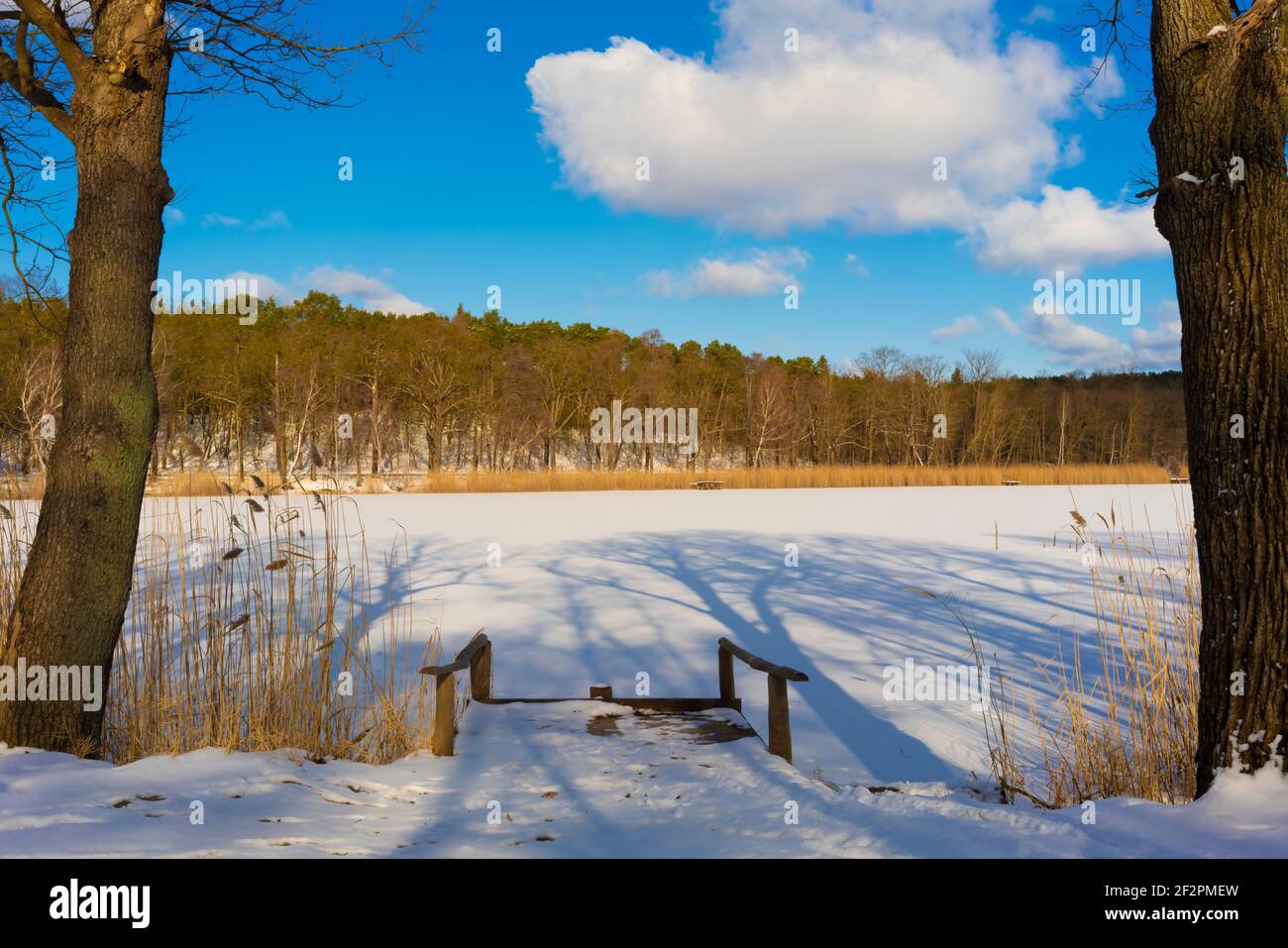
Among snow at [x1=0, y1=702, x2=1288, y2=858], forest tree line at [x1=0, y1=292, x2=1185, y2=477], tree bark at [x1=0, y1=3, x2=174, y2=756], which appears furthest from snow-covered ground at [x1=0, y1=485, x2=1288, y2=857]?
forest tree line at [x1=0, y1=292, x2=1185, y2=477]

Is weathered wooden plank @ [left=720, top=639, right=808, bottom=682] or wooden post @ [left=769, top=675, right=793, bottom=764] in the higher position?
weathered wooden plank @ [left=720, top=639, right=808, bottom=682]

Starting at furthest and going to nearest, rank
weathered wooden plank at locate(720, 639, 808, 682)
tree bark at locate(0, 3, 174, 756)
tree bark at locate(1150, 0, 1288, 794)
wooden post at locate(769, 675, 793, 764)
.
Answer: wooden post at locate(769, 675, 793, 764) → weathered wooden plank at locate(720, 639, 808, 682) → tree bark at locate(0, 3, 174, 756) → tree bark at locate(1150, 0, 1288, 794)

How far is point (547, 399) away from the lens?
1305 inches

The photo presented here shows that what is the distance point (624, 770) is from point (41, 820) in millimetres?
1786

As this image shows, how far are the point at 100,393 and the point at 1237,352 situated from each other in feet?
A: 12.5

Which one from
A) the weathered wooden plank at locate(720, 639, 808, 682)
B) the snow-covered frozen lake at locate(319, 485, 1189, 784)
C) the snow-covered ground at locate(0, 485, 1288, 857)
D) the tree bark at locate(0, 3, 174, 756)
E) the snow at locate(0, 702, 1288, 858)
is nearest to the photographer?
the snow at locate(0, 702, 1288, 858)

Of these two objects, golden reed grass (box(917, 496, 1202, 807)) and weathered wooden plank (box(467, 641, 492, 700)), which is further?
weathered wooden plank (box(467, 641, 492, 700))

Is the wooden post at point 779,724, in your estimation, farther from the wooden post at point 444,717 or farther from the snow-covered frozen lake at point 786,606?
the wooden post at point 444,717

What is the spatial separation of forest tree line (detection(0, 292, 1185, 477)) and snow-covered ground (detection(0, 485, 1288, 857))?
60.2 ft

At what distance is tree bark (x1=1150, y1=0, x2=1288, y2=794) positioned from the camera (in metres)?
2.33

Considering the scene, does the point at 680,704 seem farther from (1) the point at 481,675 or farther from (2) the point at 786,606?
(2) the point at 786,606

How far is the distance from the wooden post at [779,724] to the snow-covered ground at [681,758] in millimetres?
103

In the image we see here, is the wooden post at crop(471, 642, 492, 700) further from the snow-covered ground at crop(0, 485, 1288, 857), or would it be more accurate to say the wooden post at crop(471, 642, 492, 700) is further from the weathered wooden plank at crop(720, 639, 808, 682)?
the weathered wooden plank at crop(720, 639, 808, 682)

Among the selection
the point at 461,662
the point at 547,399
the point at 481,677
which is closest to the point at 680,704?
the point at 481,677
